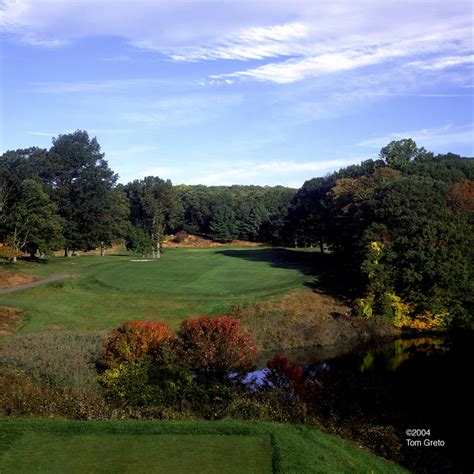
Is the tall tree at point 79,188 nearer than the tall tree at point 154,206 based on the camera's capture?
Yes

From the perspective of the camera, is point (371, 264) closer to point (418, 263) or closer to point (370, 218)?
point (418, 263)

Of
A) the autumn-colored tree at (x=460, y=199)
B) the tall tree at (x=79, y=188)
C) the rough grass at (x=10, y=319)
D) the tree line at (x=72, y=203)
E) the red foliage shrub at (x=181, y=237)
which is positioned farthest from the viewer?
the red foliage shrub at (x=181, y=237)

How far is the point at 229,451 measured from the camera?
1034 centimetres

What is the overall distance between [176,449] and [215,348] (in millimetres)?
8034

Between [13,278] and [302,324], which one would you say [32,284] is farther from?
[302,324]

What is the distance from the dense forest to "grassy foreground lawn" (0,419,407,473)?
28.9 m

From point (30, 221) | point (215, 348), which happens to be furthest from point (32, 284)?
point (215, 348)

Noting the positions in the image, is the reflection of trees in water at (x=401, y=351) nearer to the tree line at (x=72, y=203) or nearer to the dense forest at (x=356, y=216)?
the dense forest at (x=356, y=216)

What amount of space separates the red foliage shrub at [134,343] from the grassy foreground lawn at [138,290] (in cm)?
1055

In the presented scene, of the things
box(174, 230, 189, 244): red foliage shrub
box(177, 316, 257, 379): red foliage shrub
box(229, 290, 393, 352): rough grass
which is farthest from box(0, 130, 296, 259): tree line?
box(177, 316, 257, 379): red foliage shrub

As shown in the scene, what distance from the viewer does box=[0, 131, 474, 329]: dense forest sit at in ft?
128

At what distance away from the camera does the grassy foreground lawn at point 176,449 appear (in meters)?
9.55

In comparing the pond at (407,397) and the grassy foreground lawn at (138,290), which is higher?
the grassy foreground lawn at (138,290)

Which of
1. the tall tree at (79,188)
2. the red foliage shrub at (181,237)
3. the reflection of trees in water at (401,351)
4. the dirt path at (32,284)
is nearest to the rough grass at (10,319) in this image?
the dirt path at (32,284)
